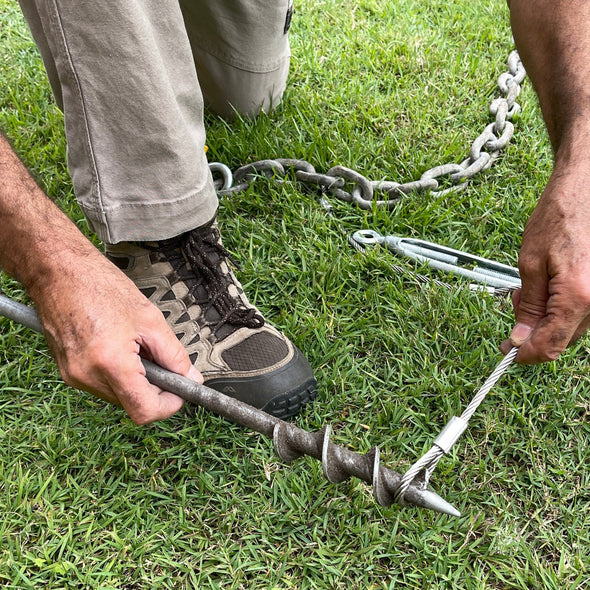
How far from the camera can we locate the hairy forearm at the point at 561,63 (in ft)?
4.39

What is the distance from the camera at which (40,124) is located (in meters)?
2.73

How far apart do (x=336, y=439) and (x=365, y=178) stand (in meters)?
1.05

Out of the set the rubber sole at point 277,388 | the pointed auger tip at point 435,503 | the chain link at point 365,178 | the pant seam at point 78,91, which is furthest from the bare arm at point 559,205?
the pant seam at point 78,91

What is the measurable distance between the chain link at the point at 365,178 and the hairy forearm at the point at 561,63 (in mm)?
787

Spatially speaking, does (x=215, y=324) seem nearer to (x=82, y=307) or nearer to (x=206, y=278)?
(x=206, y=278)

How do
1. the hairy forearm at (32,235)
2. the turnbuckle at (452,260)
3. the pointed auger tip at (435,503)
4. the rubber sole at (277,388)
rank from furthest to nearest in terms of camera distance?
the turnbuckle at (452,260) < the rubber sole at (277,388) < the hairy forearm at (32,235) < the pointed auger tip at (435,503)

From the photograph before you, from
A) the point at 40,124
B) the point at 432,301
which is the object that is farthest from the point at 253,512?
the point at 40,124

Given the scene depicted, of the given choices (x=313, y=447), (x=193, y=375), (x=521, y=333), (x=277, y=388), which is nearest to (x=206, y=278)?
(x=277, y=388)

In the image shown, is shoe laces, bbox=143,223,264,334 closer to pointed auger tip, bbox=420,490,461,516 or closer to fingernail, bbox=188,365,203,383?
fingernail, bbox=188,365,203,383

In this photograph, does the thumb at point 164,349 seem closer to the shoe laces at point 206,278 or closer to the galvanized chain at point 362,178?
the shoe laces at point 206,278

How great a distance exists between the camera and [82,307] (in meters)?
1.22

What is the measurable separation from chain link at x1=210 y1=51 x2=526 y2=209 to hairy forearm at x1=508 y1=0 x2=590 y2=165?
79 centimetres

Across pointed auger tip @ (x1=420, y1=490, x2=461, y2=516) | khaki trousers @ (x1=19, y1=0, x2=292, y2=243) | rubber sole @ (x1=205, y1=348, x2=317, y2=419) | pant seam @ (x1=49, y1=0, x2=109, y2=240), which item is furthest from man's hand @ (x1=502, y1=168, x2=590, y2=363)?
pant seam @ (x1=49, y1=0, x2=109, y2=240)

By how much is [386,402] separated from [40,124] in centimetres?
190
